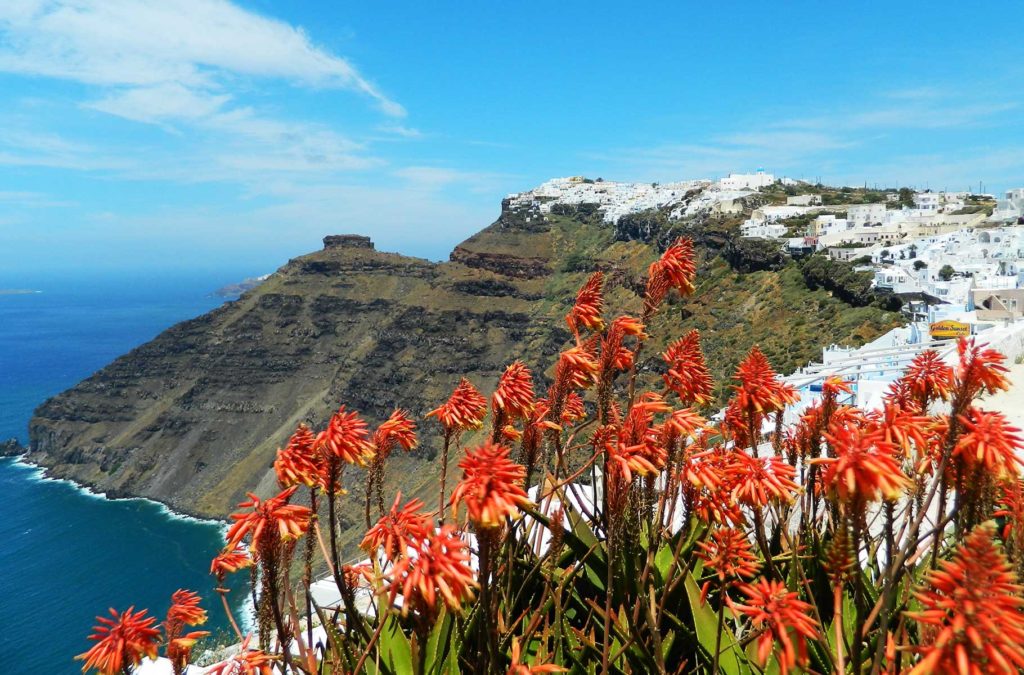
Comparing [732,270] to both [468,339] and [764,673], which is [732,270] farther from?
[764,673]

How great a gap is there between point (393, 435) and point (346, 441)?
2.37 feet

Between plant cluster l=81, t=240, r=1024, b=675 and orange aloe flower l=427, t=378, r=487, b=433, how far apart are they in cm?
1

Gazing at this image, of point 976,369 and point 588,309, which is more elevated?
point 588,309

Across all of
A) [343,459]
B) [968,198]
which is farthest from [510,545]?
[968,198]

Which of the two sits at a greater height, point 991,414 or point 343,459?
point 991,414

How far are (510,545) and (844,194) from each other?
11307cm

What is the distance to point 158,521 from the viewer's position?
76250 millimetres

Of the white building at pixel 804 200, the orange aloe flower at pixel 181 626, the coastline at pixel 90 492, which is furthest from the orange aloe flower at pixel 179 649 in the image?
the white building at pixel 804 200

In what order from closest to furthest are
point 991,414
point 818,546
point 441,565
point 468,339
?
1. point 441,565
2. point 991,414
3. point 818,546
4. point 468,339

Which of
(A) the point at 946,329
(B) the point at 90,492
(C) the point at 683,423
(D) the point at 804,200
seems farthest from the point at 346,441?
(B) the point at 90,492

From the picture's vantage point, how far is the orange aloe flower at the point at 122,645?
2.31m

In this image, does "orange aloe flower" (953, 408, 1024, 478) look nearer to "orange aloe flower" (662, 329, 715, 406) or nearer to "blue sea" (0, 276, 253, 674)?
"orange aloe flower" (662, 329, 715, 406)

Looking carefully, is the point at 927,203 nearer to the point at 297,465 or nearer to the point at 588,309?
the point at 588,309

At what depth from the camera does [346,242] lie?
122 m
